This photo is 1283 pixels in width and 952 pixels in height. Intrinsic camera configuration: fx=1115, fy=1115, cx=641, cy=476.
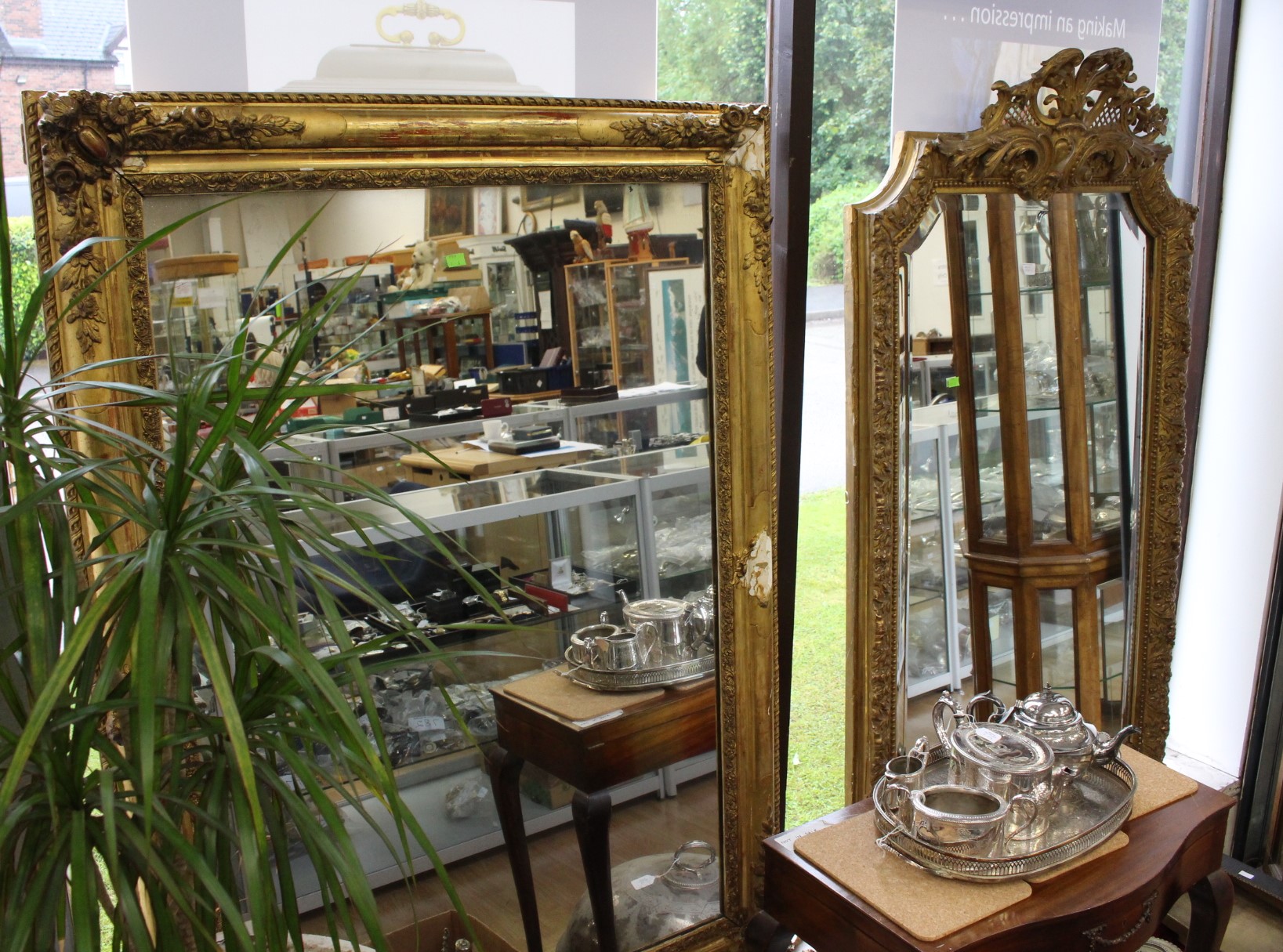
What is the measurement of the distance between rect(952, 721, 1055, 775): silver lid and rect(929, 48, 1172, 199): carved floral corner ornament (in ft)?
3.20

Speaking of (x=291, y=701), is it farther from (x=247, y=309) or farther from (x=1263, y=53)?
(x=1263, y=53)

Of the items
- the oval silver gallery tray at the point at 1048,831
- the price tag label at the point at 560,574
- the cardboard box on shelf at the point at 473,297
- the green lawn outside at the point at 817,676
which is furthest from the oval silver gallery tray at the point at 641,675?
the green lawn outside at the point at 817,676

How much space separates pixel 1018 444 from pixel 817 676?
83 cm

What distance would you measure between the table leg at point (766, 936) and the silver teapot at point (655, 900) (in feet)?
0.31

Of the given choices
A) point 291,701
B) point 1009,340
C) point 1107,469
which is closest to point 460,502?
point 291,701

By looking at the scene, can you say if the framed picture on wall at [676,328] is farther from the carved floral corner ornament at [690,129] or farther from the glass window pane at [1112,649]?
the glass window pane at [1112,649]

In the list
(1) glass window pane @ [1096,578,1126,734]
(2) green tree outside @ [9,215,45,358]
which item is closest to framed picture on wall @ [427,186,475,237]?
(2) green tree outside @ [9,215,45,358]

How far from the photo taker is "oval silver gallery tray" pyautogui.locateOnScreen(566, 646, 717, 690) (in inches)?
69.8

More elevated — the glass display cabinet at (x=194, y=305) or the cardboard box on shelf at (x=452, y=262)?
the cardboard box on shelf at (x=452, y=262)

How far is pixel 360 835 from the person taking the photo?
1.59 metres

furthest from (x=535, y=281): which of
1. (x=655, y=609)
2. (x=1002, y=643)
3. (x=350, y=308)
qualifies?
(x=1002, y=643)

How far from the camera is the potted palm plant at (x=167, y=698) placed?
92 centimetres

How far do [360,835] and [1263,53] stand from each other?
252cm

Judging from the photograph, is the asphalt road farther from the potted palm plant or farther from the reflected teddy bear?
the potted palm plant
